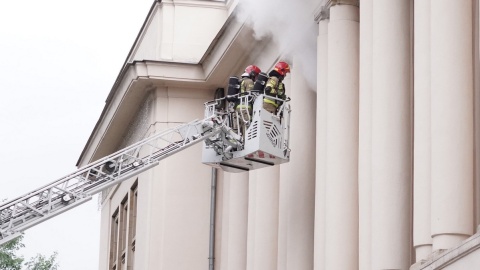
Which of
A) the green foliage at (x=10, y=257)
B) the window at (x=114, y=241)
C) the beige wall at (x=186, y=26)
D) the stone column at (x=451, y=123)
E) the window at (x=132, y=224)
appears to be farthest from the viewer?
the green foliage at (x=10, y=257)

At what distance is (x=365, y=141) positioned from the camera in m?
23.5

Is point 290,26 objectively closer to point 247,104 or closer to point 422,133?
point 247,104

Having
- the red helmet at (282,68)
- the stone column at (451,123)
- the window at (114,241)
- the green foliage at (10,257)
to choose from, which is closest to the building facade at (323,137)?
the stone column at (451,123)

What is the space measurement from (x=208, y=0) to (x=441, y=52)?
14.7m

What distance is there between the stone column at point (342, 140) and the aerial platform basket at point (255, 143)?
1.33m

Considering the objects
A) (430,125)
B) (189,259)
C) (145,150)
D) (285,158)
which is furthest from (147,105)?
(430,125)

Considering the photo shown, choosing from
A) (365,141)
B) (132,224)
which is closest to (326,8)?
(365,141)

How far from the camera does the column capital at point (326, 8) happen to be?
25.5 metres

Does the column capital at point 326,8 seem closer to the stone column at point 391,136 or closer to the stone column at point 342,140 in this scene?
the stone column at point 342,140

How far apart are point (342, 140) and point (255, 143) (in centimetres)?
179

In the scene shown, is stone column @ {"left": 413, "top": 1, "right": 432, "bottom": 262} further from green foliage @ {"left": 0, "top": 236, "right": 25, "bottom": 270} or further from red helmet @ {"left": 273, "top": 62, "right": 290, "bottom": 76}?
green foliage @ {"left": 0, "top": 236, "right": 25, "bottom": 270}

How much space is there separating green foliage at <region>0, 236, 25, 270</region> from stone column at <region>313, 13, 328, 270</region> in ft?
128

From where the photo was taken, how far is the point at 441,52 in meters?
20.8

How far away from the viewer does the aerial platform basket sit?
26.0 metres
